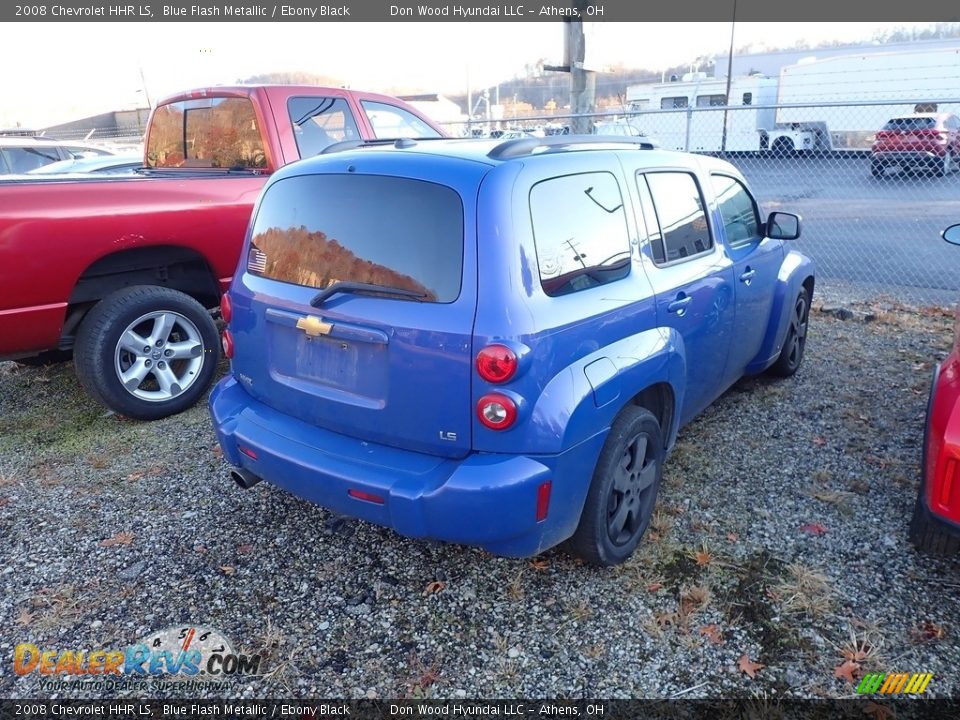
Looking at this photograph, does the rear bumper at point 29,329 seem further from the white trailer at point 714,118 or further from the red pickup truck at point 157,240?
the white trailer at point 714,118

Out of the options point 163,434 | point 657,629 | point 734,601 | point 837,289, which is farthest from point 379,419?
point 837,289

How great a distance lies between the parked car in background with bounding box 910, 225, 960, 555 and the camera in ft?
8.38

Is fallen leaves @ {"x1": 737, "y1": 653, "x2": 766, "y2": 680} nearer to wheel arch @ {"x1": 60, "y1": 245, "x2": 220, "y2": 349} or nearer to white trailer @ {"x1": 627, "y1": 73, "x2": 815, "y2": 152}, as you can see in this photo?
wheel arch @ {"x1": 60, "y1": 245, "x2": 220, "y2": 349}

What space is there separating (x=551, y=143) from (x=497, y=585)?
6.42 feet

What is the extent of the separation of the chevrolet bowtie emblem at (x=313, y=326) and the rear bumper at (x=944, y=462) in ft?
7.86

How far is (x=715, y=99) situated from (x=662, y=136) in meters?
4.38

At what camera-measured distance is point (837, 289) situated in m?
8.45

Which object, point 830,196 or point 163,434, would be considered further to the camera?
point 830,196

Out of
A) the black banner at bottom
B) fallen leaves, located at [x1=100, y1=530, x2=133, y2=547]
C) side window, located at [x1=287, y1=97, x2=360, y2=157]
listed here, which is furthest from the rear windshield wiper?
side window, located at [x1=287, y1=97, x2=360, y2=157]

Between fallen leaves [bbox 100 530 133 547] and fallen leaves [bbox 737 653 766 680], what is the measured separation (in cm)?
282

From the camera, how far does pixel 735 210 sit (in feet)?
13.9

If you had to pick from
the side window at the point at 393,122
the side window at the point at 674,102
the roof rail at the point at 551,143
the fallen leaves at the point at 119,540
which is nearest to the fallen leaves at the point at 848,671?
the roof rail at the point at 551,143

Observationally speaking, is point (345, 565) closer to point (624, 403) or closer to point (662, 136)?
point (624, 403)

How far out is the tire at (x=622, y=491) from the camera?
2.80 metres
